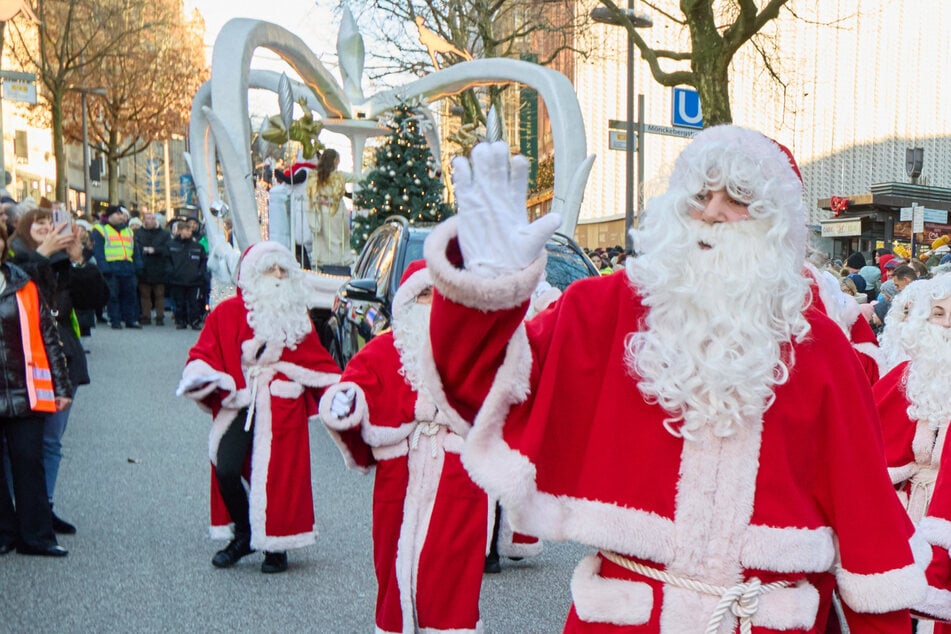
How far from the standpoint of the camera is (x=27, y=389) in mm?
5965

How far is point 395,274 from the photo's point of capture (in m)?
8.84

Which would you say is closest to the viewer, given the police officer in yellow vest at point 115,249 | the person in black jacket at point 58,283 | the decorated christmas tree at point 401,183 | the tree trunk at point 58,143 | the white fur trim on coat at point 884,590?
the white fur trim on coat at point 884,590

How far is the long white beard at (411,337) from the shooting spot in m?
5.06

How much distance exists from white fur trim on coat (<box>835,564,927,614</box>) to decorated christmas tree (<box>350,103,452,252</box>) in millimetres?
13076

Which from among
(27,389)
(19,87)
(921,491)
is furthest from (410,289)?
(19,87)

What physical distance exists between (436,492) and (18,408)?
2.58m

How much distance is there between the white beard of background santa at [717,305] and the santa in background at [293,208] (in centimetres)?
1304

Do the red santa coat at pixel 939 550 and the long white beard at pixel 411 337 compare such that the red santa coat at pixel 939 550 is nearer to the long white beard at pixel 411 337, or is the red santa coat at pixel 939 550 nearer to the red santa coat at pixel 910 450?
the red santa coat at pixel 910 450

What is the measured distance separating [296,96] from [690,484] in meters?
20.2

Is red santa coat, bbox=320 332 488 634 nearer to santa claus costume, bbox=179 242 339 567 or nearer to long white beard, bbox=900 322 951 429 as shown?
santa claus costume, bbox=179 242 339 567

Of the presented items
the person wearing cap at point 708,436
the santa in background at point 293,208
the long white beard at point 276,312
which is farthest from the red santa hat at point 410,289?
the santa in background at point 293,208

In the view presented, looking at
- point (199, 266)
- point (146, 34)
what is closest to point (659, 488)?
point (199, 266)

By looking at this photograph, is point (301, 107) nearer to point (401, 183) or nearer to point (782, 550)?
point (401, 183)

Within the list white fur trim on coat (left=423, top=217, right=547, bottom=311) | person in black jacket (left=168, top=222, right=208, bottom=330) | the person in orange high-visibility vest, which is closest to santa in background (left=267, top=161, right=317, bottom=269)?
person in black jacket (left=168, top=222, right=208, bottom=330)
